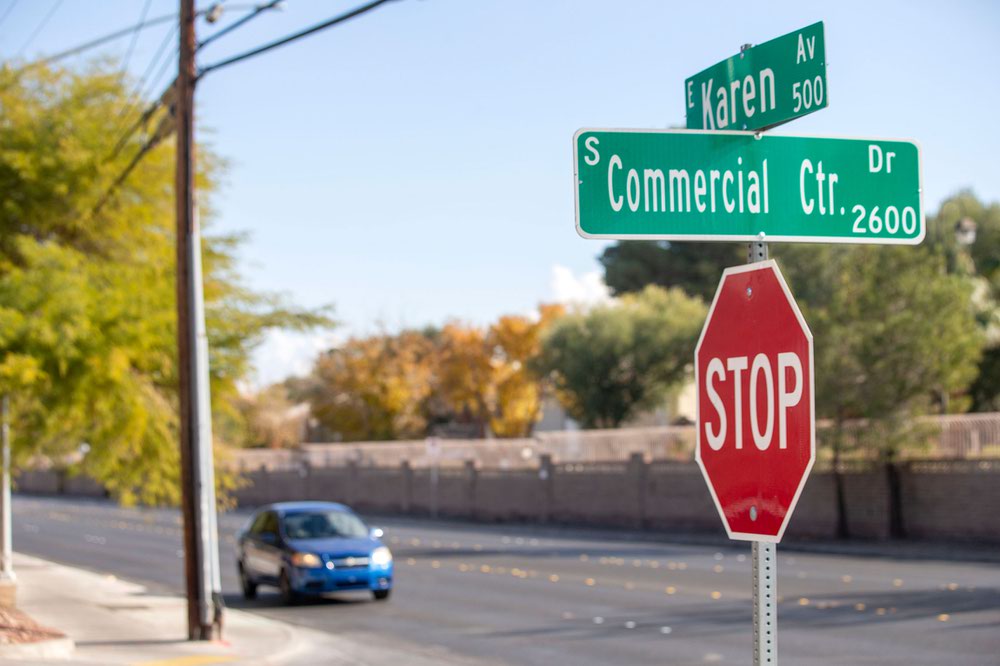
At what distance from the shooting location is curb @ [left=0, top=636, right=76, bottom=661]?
37.4ft

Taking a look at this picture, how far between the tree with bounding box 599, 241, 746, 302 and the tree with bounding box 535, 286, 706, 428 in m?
5.36

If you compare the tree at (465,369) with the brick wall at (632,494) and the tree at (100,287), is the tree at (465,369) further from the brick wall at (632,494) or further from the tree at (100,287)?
the tree at (100,287)

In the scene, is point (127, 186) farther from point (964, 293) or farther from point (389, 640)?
point (964, 293)

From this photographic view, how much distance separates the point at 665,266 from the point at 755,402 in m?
60.7

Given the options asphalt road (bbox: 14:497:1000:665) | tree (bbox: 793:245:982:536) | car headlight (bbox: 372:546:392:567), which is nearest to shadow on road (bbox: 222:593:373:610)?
asphalt road (bbox: 14:497:1000:665)

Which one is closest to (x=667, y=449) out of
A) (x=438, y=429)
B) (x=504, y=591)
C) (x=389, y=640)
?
(x=504, y=591)

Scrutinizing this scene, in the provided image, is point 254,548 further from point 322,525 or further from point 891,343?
point 891,343

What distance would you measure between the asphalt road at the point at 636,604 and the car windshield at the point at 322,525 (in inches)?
42.3

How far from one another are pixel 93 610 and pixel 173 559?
37.9 feet

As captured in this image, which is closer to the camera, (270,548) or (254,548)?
(270,548)

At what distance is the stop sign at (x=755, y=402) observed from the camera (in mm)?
4012

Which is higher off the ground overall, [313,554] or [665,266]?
[665,266]

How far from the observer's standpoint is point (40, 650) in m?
11.8

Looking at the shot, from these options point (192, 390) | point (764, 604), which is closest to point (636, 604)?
point (192, 390)
